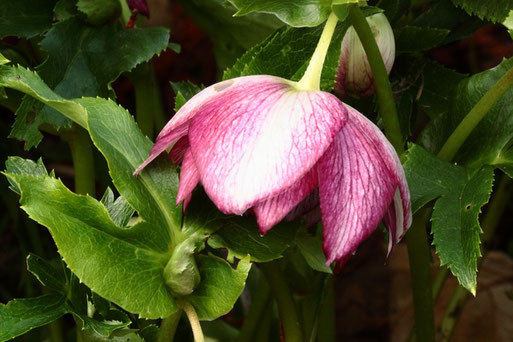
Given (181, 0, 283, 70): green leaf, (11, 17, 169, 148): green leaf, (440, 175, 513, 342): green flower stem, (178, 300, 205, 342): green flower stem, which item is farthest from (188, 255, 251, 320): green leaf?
(440, 175, 513, 342): green flower stem

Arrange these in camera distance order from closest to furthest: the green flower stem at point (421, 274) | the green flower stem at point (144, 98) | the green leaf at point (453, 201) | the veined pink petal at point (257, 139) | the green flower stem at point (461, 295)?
the veined pink petal at point (257, 139), the green leaf at point (453, 201), the green flower stem at point (421, 274), the green flower stem at point (144, 98), the green flower stem at point (461, 295)

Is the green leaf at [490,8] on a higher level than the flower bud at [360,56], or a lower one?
higher

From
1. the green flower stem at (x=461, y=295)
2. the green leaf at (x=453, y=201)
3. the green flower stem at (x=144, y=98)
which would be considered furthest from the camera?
the green flower stem at (x=461, y=295)

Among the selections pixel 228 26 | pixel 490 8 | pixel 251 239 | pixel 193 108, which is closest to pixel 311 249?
pixel 251 239

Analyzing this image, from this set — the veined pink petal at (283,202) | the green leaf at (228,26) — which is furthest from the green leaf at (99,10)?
the veined pink petal at (283,202)

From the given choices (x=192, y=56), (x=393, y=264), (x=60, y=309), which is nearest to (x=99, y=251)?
(x=60, y=309)

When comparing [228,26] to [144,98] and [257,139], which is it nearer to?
[144,98]

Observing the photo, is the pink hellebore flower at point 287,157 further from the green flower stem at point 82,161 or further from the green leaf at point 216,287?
the green flower stem at point 82,161
